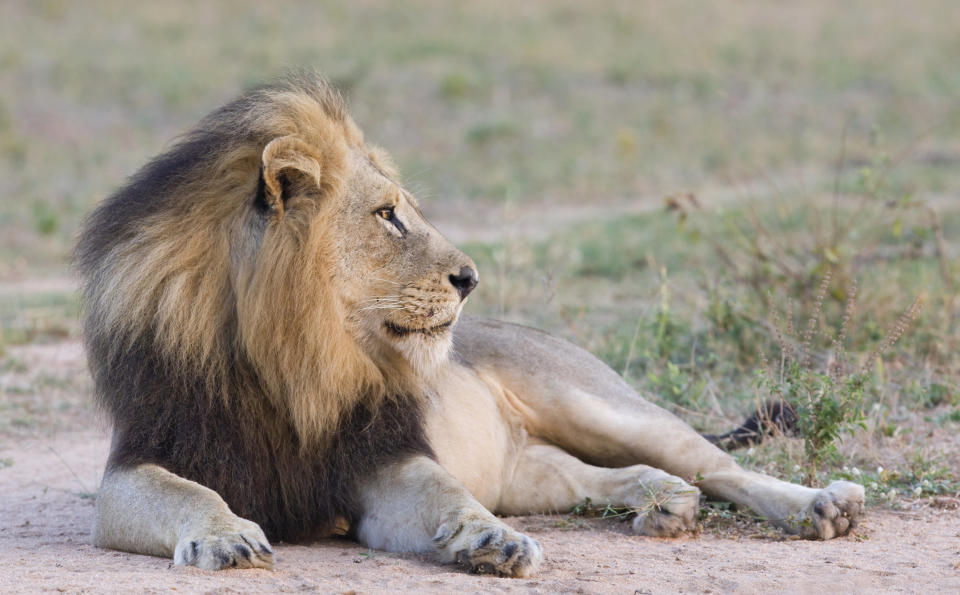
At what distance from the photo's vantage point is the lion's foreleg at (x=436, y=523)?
118 inches

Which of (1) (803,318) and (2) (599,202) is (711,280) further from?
(2) (599,202)

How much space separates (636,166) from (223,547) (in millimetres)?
11838

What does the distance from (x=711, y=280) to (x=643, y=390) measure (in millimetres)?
2724

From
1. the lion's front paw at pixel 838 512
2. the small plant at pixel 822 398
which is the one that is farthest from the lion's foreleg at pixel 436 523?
the small plant at pixel 822 398

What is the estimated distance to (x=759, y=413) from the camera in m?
4.36

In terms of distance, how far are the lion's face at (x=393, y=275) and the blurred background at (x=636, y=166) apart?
931mm

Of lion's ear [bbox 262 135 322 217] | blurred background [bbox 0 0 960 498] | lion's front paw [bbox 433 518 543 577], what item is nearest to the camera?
lion's front paw [bbox 433 518 543 577]

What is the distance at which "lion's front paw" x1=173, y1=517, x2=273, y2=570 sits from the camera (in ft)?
9.37

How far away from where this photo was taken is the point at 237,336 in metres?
3.29

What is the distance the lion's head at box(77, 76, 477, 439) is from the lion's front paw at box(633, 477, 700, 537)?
0.81 m

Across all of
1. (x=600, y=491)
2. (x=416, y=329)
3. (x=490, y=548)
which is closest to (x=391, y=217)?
(x=416, y=329)

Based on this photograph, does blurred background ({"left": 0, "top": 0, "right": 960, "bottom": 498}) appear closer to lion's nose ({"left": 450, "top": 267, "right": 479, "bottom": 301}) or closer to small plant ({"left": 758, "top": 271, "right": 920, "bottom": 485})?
small plant ({"left": 758, "top": 271, "right": 920, "bottom": 485})

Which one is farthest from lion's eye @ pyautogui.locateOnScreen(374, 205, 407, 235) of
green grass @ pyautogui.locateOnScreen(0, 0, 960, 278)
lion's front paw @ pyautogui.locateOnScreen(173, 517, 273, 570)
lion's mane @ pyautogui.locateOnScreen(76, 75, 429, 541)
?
green grass @ pyautogui.locateOnScreen(0, 0, 960, 278)

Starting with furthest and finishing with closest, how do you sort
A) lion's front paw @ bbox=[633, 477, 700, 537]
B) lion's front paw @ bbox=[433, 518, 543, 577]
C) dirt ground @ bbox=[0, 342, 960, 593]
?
lion's front paw @ bbox=[633, 477, 700, 537] < lion's front paw @ bbox=[433, 518, 543, 577] < dirt ground @ bbox=[0, 342, 960, 593]
